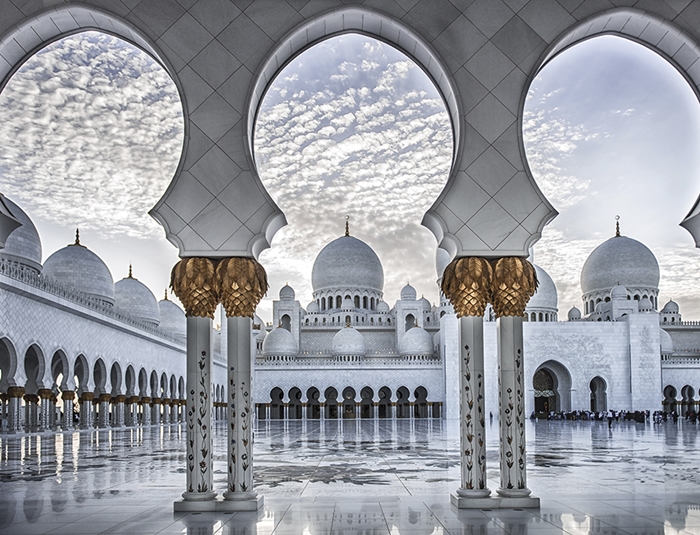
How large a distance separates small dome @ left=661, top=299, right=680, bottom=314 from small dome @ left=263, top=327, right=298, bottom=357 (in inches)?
818

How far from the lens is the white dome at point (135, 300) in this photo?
28.4m

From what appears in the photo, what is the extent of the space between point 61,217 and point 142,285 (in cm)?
687

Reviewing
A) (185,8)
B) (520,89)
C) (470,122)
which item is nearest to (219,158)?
(185,8)

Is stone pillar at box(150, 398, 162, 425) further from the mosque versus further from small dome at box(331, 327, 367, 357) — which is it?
small dome at box(331, 327, 367, 357)

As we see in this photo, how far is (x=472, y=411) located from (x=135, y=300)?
25114 mm

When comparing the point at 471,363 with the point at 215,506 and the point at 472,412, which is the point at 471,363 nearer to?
the point at 472,412

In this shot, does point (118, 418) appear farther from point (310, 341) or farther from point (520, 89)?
point (520, 89)

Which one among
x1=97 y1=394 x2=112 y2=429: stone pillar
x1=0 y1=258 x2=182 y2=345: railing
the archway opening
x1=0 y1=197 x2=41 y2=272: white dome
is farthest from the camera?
x1=97 y1=394 x2=112 y2=429: stone pillar

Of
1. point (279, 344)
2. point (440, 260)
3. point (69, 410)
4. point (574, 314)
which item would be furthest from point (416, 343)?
point (69, 410)

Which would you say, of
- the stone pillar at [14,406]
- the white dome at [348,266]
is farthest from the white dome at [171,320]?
the stone pillar at [14,406]

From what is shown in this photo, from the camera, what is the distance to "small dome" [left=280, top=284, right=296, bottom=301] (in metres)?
39.9

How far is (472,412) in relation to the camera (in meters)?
5.51

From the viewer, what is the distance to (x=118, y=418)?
2308cm

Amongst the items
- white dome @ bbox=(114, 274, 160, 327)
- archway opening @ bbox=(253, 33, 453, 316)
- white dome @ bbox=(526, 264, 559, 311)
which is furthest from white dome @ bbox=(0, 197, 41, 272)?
white dome @ bbox=(526, 264, 559, 311)
